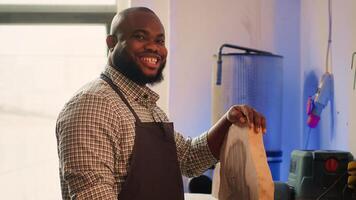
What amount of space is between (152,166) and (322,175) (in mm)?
822

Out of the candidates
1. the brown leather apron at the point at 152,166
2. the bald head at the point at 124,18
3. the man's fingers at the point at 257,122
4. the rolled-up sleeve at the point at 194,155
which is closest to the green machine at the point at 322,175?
the rolled-up sleeve at the point at 194,155

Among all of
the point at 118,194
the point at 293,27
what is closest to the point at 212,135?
Answer: the point at 118,194

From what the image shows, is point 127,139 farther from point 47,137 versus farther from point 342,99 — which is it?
point 47,137

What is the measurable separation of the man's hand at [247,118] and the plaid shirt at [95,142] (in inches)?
11.4

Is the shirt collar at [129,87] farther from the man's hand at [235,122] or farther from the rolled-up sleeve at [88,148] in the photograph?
the man's hand at [235,122]

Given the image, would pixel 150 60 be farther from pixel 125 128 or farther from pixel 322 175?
pixel 322 175

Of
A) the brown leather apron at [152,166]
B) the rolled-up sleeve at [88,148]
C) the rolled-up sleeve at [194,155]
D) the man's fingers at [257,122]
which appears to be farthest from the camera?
the rolled-up sleeve at [194,155]

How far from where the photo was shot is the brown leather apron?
1.23 meters

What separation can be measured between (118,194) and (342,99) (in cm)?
125

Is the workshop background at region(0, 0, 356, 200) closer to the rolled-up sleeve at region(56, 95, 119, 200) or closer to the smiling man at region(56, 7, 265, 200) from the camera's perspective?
the smiling man at region(56, 7, 265, 200)

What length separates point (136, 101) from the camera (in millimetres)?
1390

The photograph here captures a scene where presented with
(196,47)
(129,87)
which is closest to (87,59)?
(196,47)

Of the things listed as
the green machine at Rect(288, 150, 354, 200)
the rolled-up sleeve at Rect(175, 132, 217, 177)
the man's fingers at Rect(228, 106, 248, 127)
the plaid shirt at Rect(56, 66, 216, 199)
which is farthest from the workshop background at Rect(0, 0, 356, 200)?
the plaid shirt at Rect(56, 66, 216, 199)

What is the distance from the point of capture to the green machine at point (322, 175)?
5.80 feet
